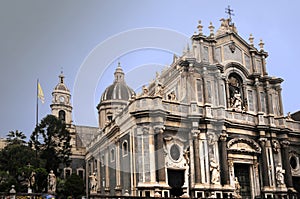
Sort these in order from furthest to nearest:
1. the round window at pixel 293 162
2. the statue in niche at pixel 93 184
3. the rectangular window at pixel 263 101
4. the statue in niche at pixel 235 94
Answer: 1. the statue in niche at pixel 93 184
2. the round window at pixel 293 162
3. the rectangular window at pixel 263 101
4. the statue in niche at pixel 235 94

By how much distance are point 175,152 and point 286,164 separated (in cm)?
1116

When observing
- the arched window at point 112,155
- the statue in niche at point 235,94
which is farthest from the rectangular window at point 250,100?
the arched window at point 112,155

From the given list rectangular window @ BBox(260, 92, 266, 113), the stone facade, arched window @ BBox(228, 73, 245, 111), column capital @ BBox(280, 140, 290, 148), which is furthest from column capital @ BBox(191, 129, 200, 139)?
the stone facade

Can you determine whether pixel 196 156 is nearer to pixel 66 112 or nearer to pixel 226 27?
pixel 226 27

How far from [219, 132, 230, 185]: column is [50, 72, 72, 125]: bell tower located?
2951 centimetres

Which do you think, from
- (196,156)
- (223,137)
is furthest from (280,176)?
(196,156)

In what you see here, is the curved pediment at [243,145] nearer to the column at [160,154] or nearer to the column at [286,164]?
the column at [286,164]

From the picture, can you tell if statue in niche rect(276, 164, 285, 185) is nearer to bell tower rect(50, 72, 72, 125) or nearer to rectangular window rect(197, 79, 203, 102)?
rectangular window rect(197, 79, 203, 102)

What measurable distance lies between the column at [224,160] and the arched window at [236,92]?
12.8 feet

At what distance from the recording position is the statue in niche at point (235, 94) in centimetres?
3546

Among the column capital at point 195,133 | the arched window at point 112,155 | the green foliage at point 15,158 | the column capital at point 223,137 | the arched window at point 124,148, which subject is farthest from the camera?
the green foliage at point 15,158

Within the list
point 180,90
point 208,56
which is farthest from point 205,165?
point 208,56

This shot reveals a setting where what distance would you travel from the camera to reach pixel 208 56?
34.8 m

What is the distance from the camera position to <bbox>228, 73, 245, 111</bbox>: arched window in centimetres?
3556
